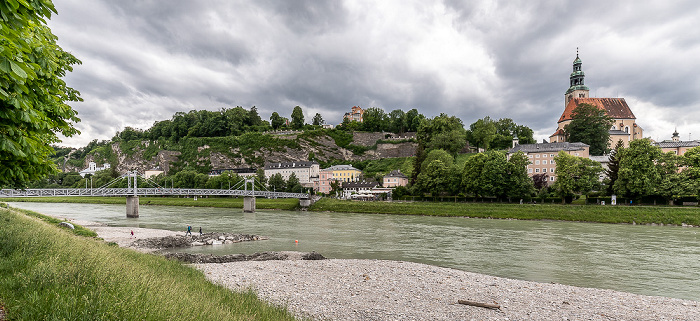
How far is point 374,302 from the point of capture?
10203 millimetres

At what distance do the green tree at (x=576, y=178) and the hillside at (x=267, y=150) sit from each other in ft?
181

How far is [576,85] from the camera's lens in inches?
3743

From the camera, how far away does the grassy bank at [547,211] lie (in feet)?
112

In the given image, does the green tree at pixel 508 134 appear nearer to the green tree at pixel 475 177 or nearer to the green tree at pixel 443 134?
the green tree at pixel 443 134

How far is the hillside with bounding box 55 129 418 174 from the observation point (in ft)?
342

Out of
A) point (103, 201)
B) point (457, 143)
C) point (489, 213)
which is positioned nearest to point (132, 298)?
point (489, 213)

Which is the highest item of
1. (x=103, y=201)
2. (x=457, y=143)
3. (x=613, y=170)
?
(x=457, y=143)

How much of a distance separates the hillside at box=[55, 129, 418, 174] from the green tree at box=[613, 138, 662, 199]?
195 feet

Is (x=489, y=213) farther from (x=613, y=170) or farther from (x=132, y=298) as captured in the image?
(x=132, y=298)

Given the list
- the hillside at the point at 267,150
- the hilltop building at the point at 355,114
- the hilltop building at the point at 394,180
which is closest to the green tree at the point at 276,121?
the hillside at the point at 267,150

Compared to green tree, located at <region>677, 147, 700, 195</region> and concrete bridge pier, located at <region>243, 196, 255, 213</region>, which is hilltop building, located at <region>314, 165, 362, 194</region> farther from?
green tree, located at <region>677, 147, 700, 195</region>

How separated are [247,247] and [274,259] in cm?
517

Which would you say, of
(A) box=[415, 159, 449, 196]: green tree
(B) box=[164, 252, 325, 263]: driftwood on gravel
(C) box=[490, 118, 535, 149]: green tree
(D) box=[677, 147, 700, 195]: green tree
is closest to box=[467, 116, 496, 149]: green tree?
(C) box=[490, 118, 535, 149]: green tree

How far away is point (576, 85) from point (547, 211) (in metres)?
70.3
